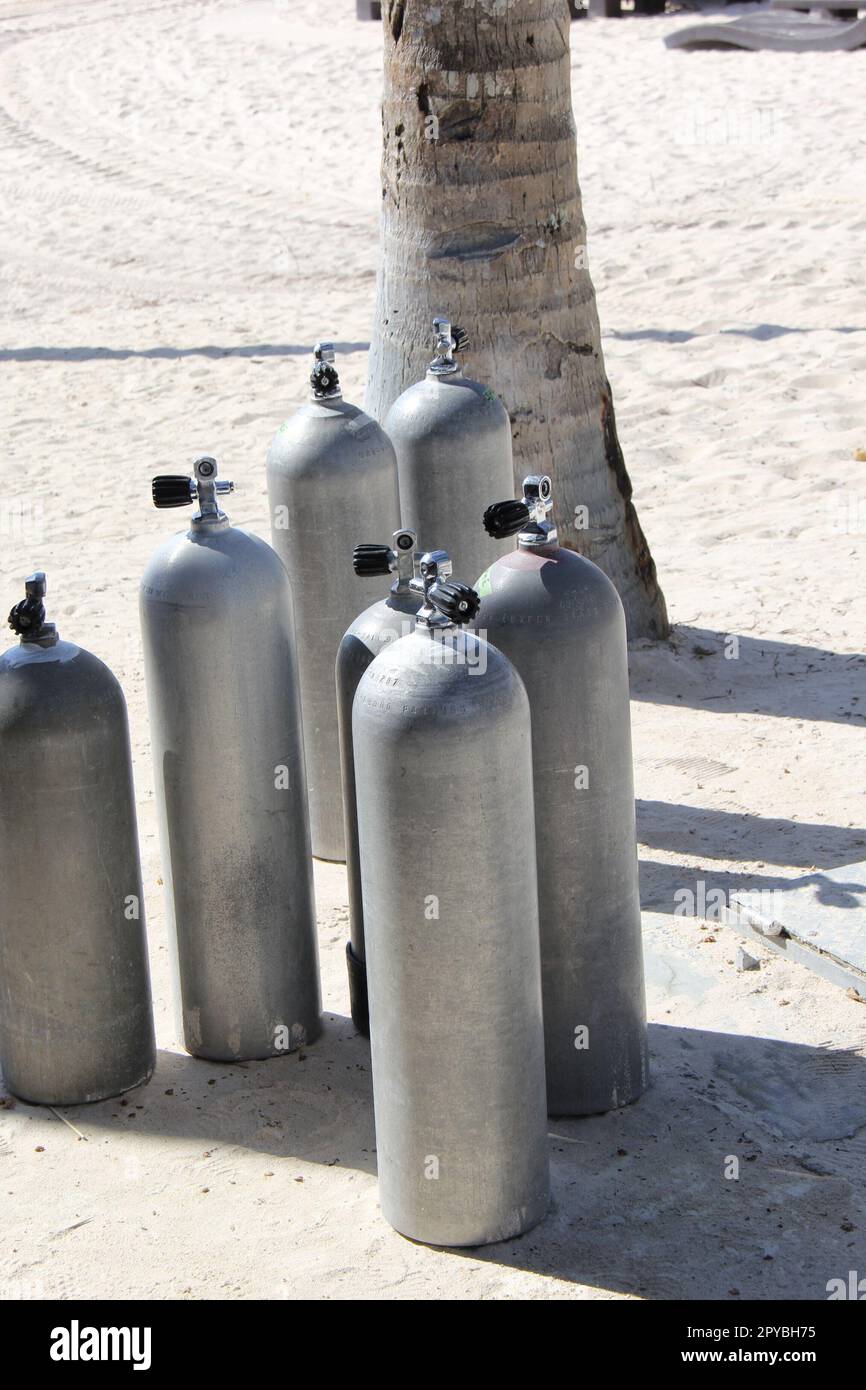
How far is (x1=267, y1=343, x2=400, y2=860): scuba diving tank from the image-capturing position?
15.0 ft

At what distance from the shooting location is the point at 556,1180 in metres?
3.51

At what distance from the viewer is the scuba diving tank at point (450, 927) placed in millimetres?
3068

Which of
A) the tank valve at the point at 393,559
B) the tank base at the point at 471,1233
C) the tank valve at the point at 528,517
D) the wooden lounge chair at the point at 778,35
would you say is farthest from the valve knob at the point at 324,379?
the wooden lounge chair at the point at 778,35

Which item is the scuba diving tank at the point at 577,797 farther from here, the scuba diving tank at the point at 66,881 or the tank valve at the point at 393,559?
the scuba diving tank at the point at 66,881

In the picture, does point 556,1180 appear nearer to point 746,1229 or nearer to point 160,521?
point 746,1229

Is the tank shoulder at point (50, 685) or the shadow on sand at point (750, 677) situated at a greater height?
the tank shoulder at point (50, 685)

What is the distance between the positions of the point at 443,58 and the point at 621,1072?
338 cm

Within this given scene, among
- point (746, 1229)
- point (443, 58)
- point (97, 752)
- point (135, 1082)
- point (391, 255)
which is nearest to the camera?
point (746, 1229)

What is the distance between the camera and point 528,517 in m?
3.50

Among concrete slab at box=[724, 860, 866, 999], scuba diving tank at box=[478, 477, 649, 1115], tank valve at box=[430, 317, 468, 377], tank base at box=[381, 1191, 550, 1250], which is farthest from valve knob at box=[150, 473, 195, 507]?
concrete slab at box=[724, 860, 866, 999]

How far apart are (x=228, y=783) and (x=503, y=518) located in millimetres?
843

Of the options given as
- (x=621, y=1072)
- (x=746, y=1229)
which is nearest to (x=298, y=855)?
(x=621, y=1072)

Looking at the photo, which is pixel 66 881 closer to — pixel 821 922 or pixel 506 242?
pixel 821 922

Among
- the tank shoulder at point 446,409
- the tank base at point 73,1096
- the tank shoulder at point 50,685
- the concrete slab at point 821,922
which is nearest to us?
the tank shoulder at point 50,685
